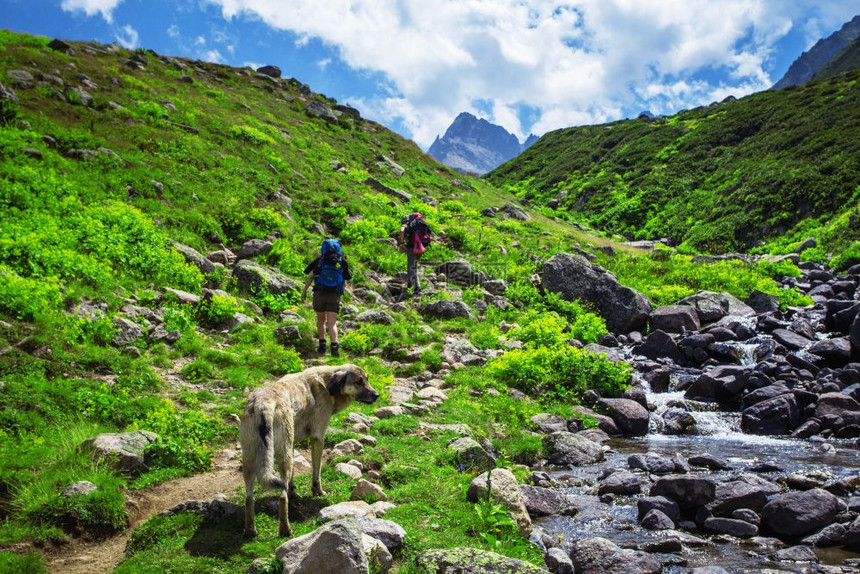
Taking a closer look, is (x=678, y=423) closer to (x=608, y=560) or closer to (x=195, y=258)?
(x=608, y=560)

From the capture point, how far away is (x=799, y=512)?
7957mm

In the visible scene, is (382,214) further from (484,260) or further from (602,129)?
(602,129)

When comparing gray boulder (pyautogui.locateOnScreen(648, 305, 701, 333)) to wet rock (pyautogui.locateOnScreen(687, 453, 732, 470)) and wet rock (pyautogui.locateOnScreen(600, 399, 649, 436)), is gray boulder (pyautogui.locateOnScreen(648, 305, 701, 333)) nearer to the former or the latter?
wet rock (pyautogui.locateOnScreen(600, 399, 649, 436))

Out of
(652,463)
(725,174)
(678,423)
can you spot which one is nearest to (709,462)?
(652,463)

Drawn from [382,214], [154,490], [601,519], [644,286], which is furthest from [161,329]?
[644,286]

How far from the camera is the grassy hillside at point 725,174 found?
142 ft

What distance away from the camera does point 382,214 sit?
90.2ft

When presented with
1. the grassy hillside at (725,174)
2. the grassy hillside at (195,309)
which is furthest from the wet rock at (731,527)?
the grassy hillside at (725,174)

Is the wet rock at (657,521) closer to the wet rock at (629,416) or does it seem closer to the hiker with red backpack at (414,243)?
the wet rock at (629,416)

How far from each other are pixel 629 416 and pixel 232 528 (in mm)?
11068

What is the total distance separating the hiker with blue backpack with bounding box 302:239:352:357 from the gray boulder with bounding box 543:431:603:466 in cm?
590

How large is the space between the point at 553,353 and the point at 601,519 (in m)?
7.70

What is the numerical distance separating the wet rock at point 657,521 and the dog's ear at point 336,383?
5.44 m

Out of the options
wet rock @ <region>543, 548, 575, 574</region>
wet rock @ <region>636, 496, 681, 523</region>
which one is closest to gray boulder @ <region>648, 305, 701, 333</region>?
wet rock @ <region>636, 496, 681, 523</region>
